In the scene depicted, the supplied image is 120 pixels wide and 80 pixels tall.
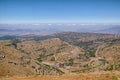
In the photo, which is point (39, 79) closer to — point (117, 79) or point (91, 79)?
point (91, 79)

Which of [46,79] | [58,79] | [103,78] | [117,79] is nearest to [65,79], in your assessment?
[58,79]

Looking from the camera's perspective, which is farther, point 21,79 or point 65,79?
point 21,79

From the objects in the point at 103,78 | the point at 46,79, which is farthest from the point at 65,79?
the point at 103,78

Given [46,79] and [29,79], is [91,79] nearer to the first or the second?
[46,79]

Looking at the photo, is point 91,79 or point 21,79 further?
point 21,79

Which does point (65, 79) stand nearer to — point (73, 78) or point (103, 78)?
point (73, 78)

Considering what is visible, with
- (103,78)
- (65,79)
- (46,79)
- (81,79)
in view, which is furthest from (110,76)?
(46,79)

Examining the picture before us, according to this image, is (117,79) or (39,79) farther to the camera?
(39,79)
